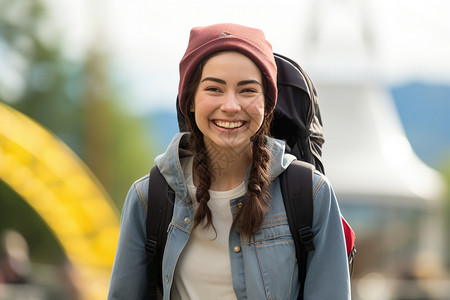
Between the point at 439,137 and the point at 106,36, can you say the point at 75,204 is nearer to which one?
the point at 106,36

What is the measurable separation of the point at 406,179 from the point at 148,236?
69.6 ft

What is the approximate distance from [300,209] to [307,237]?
87 millimetres

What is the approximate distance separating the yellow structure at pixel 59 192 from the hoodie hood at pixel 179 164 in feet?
43.4

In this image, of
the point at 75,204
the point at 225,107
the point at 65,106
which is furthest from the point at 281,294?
the point at 65,106

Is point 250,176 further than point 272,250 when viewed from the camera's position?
Yes

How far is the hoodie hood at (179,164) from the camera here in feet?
8.30

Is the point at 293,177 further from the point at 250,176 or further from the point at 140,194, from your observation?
the point at 140,194

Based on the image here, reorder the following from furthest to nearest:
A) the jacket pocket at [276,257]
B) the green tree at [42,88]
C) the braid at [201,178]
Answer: the green tree at [42,88] < the braid at [201,178] < the jacket pocket at [276,257]

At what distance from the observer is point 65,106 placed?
32.2m

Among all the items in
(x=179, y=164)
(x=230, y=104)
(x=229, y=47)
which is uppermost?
(x=229, y=47)

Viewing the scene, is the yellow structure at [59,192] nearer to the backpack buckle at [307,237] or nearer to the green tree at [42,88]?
the green tree at [42,88]

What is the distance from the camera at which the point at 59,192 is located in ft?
52.0

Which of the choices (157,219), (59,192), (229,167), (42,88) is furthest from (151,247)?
(42,88)

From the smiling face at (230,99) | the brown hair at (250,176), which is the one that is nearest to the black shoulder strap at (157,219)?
the brown hair at (250,176)
